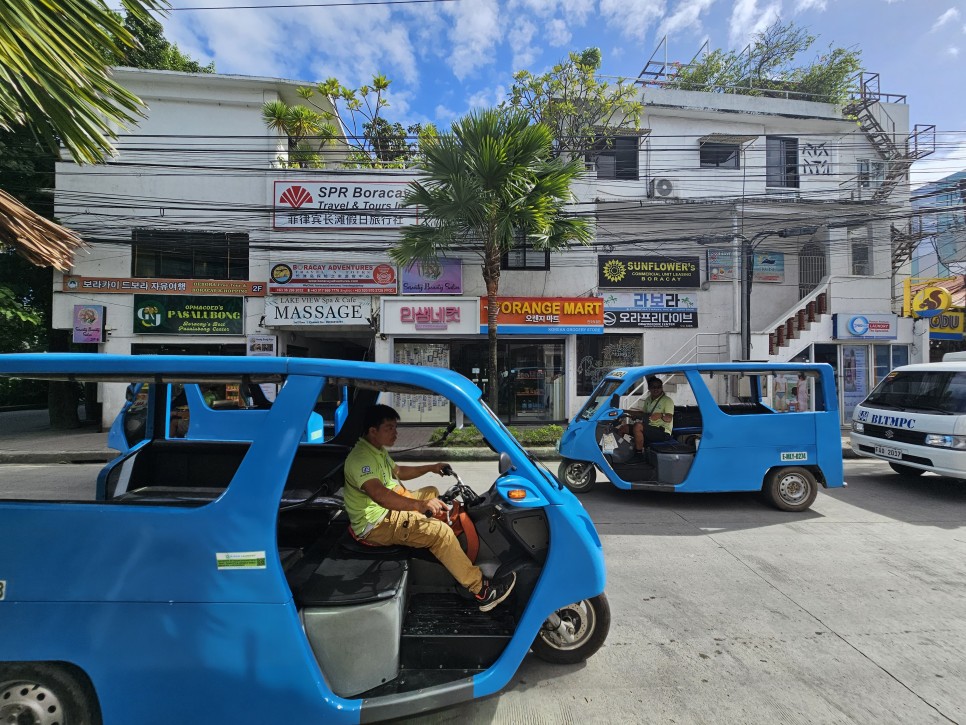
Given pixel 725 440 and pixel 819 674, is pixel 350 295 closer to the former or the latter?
pixel 725 440

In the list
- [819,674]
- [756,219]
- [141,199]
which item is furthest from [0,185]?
[756,219]

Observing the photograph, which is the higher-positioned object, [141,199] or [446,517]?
[141,199]

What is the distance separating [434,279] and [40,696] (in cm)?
1173

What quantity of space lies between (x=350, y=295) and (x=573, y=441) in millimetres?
8604

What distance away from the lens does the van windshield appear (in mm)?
6488

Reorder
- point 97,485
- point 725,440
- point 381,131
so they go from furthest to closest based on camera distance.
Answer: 1. point 381,131
2. point 725,440
3. point 97,485

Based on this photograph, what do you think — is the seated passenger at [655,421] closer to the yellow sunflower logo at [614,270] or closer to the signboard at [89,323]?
the yellow sunflower logo at [614,270]

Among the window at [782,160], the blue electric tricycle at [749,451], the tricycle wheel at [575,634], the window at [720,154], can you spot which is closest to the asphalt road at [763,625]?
the tricycle wheel at [575,634]

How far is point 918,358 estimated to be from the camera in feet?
43.9

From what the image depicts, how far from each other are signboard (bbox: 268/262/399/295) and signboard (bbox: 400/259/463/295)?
0.35 m

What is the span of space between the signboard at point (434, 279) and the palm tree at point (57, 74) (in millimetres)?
10139

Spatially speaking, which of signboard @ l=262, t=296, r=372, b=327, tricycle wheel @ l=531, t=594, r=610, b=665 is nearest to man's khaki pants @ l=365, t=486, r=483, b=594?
tricycle wheel @ l=531, t=594, r=610, b=665

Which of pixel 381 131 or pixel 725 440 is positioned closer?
pixel 725 440

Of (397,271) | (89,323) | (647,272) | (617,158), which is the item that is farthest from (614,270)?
(89,323)
